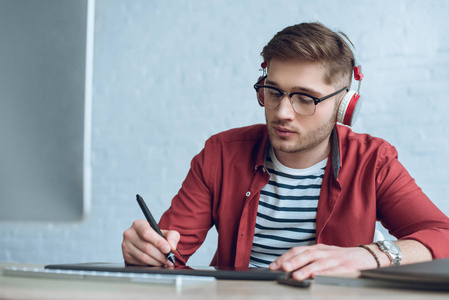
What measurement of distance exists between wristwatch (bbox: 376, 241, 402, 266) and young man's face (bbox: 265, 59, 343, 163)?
0.51m

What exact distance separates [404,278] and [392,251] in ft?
1.30

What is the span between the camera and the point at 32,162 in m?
3.31

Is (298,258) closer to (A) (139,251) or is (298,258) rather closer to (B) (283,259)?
(B) (283,259)

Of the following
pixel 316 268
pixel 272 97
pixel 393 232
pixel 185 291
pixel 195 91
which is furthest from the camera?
pixel 195 91

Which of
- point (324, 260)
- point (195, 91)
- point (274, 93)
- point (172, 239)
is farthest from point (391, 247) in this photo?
point (195, 91)

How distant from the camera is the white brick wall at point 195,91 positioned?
274cm

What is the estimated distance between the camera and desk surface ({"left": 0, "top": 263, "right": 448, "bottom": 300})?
614 millimetres

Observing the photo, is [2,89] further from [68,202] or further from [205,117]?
[205,117]

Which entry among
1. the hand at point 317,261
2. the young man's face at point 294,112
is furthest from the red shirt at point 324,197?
the hand at point 317,261

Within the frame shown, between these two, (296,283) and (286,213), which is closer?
(296,283)

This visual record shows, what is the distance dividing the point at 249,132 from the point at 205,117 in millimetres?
1408

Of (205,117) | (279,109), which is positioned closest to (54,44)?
(205,117)

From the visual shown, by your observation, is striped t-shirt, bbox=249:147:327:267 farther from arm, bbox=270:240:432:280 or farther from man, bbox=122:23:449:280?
arm, bbox=270:240:432:280

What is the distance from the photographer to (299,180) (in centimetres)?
155
